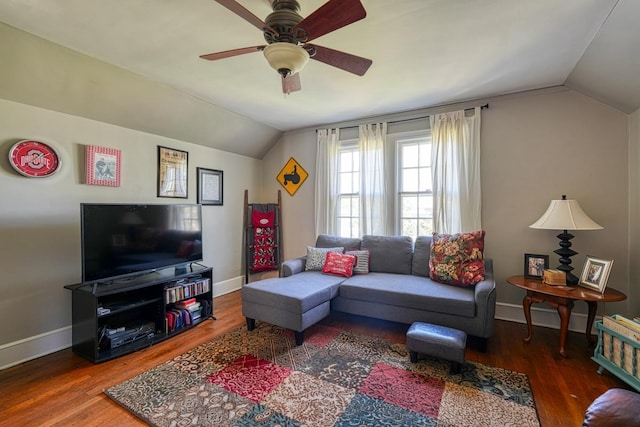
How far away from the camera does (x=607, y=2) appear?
1720mm

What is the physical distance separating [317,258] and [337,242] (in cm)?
40

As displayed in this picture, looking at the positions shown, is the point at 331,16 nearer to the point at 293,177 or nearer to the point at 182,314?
the point at 182,314

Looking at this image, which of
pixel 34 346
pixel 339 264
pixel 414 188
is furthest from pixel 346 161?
pixel 34 346

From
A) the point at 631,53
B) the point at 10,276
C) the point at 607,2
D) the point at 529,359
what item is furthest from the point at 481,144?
the point at 10,276

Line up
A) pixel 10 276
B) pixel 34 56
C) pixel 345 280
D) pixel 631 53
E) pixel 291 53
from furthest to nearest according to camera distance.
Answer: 1. pixel 345 280
2. pixel 10 276
3. pixel 34 56
4. pixel 631 53
5. pixel 291 53

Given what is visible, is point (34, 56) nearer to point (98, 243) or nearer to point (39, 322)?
point (98, 243)

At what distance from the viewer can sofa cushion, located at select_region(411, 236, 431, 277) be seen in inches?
129

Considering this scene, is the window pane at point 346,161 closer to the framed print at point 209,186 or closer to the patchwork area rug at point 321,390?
the framed print at point 209,186

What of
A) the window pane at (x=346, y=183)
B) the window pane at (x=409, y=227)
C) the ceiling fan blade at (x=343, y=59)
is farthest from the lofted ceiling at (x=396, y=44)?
the window pane at (x=409, y=227)

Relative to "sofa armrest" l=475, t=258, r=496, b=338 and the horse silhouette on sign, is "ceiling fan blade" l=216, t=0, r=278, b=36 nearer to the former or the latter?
"sofa armrest" l=475, t=258, r=496, b=338

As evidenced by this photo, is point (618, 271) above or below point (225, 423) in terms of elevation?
above

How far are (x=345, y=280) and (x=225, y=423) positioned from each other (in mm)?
1819

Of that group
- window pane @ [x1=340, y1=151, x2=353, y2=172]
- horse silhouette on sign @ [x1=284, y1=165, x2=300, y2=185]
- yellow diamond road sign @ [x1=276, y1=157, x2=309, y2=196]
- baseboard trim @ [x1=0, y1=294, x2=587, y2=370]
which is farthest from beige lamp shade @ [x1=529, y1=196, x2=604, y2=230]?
horse silhouette on sign @ [x1=284, y1=165, x2=300, y2=185]

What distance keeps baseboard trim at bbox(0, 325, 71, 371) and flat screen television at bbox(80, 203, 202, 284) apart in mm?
702
